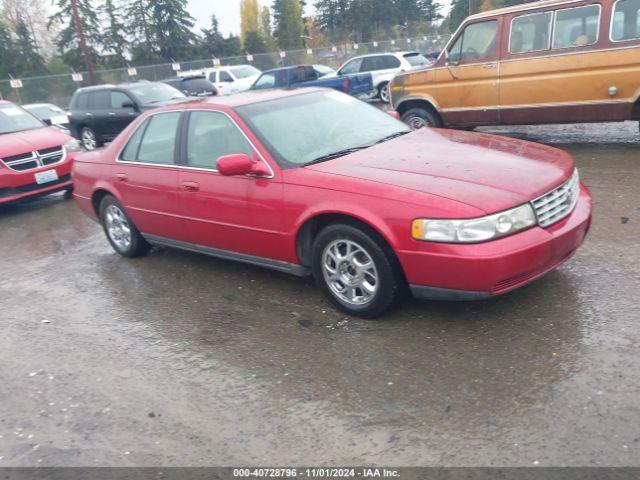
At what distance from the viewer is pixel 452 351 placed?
3.60 m

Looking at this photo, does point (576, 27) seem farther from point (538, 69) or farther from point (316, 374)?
point (316, 374)

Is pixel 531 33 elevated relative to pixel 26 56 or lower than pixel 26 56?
lower

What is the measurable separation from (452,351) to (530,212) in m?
0.99

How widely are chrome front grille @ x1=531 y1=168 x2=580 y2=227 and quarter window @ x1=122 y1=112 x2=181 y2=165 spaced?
3097mm

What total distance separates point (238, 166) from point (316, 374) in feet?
5.33

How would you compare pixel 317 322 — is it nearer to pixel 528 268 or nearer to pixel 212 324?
pixel 212 324

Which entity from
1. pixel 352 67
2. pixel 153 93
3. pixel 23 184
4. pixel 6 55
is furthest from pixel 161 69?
pixel 23 184

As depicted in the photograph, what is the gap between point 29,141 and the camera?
30.2ft

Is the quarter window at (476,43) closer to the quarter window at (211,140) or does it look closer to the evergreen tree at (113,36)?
the quarter window at (211,140)

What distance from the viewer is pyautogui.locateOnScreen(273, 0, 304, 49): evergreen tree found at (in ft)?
194

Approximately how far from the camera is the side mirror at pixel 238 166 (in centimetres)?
422

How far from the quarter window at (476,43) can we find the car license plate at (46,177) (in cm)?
643

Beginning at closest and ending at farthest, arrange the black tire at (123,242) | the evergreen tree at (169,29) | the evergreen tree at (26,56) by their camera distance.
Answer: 1. the black tire at (123,242)
2. the evergreen tree at (26,56)
3. the evergreen tree at (169,29)

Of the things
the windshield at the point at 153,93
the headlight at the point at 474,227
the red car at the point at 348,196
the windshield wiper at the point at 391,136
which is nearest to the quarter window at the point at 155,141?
the red car at the point at 348,196
